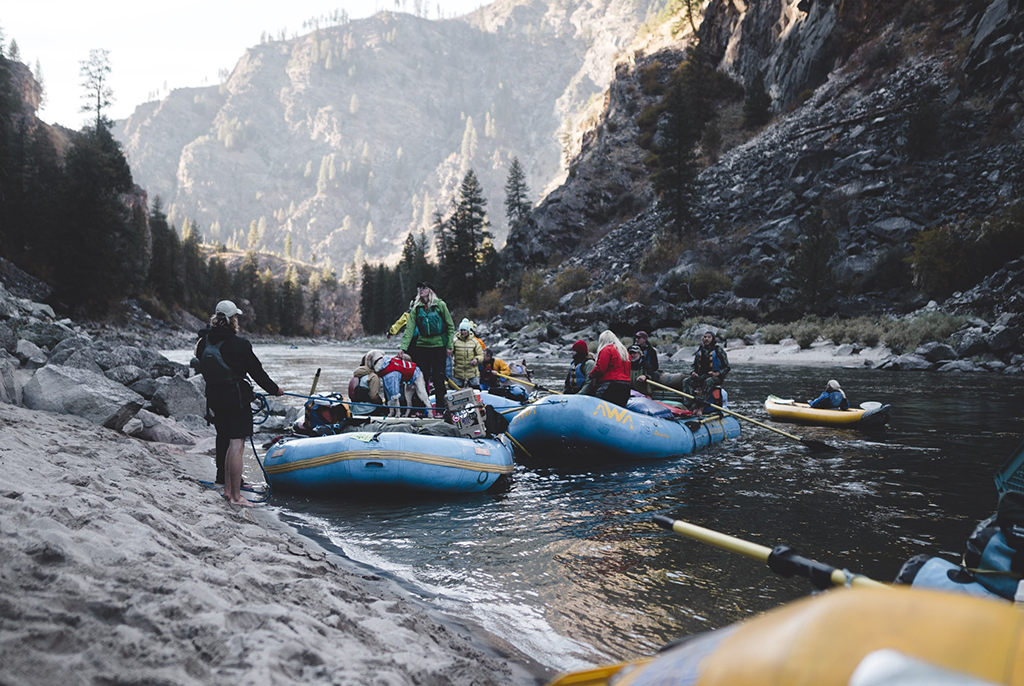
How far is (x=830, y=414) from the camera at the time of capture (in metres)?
11.3

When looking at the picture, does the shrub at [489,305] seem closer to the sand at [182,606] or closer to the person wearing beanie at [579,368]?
the person wearing beanie at [579,368]

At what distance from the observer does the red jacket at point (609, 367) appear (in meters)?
9.34

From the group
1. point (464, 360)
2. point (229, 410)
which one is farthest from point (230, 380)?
point (464, 360)

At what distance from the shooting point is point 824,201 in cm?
3300

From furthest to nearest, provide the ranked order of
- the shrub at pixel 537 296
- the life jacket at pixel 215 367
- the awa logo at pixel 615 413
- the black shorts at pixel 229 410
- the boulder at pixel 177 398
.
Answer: the shrub at pixel 537 296 → the boulder at pixel 177 398 → the awa logo at pixel 615 413 → the black shorts at pixel 229 410 → the life jacket at pixel 215 367

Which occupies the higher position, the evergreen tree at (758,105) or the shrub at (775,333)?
the evergreen tree at (758,105)

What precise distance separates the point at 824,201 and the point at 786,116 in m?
14.9

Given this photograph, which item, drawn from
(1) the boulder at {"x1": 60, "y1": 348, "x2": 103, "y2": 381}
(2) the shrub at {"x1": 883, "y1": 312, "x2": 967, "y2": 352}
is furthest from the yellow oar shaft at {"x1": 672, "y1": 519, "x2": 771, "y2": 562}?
(2) the shrub at {"x1": 883, "y1": 312, "x2": 967, "y2": 352}

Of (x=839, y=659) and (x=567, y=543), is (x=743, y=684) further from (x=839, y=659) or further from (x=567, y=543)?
(x=567, y=543)

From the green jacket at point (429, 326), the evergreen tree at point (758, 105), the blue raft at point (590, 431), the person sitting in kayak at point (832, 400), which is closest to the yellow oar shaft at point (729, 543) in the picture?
the blue raft at point (590, 431)

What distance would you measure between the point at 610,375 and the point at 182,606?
24.5ft

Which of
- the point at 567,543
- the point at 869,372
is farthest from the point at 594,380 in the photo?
the point at 869,372

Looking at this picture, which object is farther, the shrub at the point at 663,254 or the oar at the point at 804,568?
the shrub at the point at 663,254

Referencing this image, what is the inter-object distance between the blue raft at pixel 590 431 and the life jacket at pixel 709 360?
2.89 metres
